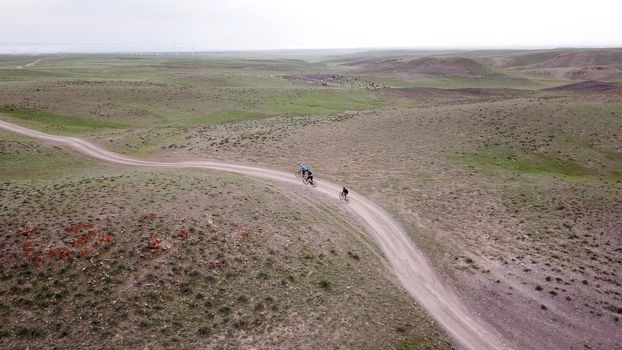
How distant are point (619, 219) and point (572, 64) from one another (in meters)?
204

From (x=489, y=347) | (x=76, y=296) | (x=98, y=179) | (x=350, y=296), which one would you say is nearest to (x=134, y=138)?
(x=98, y=179)

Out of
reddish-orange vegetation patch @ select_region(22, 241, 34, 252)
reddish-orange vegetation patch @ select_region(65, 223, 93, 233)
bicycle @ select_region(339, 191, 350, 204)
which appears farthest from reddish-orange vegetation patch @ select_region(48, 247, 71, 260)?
bicycle @ select_region(339, 191, 350, 204)

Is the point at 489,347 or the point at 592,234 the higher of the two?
the point at 592,234

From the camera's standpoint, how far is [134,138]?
57062mm

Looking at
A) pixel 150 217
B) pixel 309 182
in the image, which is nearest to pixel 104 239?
pixel 150 217

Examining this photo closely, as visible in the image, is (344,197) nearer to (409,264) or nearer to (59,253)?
(409,264)

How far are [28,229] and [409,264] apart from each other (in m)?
26.5

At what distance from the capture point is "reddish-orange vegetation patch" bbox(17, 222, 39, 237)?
2456cm

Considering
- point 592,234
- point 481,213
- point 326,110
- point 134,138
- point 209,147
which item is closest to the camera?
point 592,234

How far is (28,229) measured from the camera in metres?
25.0

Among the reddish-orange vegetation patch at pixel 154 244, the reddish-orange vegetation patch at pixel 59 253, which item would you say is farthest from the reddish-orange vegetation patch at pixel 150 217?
the reddish-orange vegetation patch at pixel 59 253

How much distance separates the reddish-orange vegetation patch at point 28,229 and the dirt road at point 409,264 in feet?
65.6

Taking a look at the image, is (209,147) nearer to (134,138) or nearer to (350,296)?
(134,138)

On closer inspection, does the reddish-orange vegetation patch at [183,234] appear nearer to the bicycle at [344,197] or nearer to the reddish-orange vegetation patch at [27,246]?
the reddish-orange vegetation patch at [27,246]
